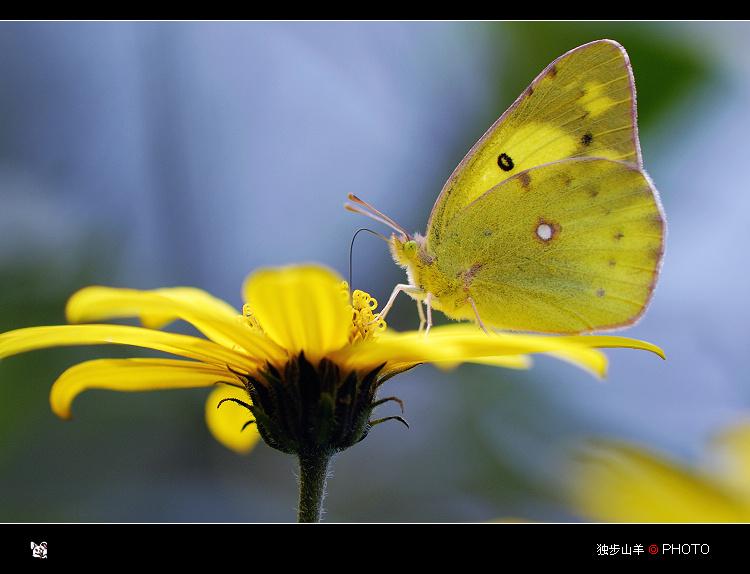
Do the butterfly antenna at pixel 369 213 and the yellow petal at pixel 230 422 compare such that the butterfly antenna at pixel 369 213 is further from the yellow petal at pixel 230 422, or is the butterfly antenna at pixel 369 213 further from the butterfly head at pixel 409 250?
the yellow petal at pixel 230 422

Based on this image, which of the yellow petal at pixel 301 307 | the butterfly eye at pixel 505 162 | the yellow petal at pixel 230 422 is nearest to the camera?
the yellow petal at pixel 301 307

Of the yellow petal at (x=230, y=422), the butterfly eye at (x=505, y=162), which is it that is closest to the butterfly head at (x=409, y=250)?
the butterfly eye at (x=505, y=162)

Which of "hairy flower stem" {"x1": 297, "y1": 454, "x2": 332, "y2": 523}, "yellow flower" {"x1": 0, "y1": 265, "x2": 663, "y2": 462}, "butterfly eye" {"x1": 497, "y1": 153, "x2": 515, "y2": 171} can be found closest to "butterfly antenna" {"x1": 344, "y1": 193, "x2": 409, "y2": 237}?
"butterfly eye" {"x1": 497, "y1": 153, "x2": 515, "y2": 171}

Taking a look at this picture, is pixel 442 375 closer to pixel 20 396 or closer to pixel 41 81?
pixel 20 396

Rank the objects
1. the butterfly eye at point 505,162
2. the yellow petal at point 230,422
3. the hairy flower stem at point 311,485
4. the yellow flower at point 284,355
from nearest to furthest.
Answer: the yellow flower at point 284,355, the hairy flower stem at point 311,485, the yellow petal at point 230,422, the butterfly eye at point 505,162

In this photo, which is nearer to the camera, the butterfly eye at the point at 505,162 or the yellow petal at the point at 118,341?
the yellow petal at the point at 118,341

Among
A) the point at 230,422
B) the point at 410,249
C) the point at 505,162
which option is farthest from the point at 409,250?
the point at 230,422

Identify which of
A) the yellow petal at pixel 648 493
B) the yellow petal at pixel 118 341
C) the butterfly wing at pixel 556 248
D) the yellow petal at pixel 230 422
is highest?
the butterfly wing at pixel 556 248
